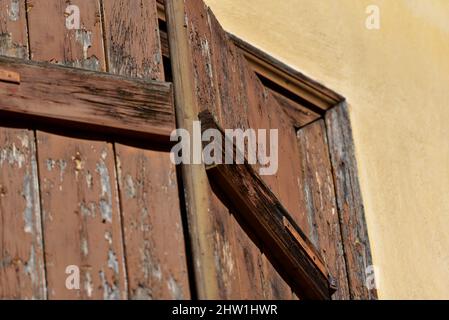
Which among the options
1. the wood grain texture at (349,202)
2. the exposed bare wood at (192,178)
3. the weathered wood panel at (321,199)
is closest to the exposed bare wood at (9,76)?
the exposed bare wood at (192,178)

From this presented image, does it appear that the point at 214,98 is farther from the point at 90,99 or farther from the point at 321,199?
the point at 321,199

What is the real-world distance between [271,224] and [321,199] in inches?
34.8

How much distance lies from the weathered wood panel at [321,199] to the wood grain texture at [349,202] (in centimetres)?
2

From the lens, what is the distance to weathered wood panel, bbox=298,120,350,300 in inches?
147

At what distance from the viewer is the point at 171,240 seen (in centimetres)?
261

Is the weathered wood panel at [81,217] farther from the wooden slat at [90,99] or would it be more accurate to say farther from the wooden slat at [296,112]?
the wooden slat at [296,112]

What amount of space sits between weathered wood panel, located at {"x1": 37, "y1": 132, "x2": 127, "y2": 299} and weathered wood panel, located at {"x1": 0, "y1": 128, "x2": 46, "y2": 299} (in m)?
0.02

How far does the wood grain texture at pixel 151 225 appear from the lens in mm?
2545

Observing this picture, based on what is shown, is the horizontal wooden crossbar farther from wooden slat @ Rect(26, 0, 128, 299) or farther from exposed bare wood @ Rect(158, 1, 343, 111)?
exposed bare wood @ Rect(158, 1, 343, 111)
